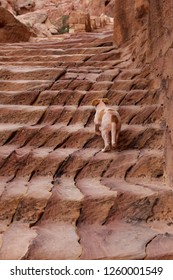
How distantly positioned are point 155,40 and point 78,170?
281cm

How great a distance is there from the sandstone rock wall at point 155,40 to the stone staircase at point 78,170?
0.62ft

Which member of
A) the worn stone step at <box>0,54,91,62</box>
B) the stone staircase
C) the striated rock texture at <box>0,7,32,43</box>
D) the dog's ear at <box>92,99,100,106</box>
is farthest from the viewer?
the striated rock texture at <box>0,7,32,43</box>

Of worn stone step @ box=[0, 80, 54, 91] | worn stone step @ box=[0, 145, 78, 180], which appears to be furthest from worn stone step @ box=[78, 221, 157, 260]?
worn stone step @ box=[0, 80, 54, 91]

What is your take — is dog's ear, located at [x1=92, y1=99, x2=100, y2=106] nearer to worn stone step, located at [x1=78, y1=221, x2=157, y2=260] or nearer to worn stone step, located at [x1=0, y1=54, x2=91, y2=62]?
worn stone step, located at [x1=78, y1=221, x2=157, y2=260]

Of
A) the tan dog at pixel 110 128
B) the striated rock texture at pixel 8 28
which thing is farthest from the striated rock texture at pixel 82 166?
the striated rock texture at pixel 8 28

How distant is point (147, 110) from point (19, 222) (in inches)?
99.6

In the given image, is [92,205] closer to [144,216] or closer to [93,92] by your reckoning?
[144,216]

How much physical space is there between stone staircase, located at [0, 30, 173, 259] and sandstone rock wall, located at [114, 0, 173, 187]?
190 millimetres

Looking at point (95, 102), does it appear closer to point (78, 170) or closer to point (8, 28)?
point (78, 170)

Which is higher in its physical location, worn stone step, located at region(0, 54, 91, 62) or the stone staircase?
worn stone step, located at region(0, 54, 91, 62)

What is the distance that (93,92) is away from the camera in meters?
6.12

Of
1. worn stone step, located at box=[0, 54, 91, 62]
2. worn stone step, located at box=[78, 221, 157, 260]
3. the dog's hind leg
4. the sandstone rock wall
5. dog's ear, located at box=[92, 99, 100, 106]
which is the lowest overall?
worn stone step, located at box=[78, 221, 157, 260]

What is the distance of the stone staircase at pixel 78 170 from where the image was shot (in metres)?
3.13

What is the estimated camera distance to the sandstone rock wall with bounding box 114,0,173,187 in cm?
474
